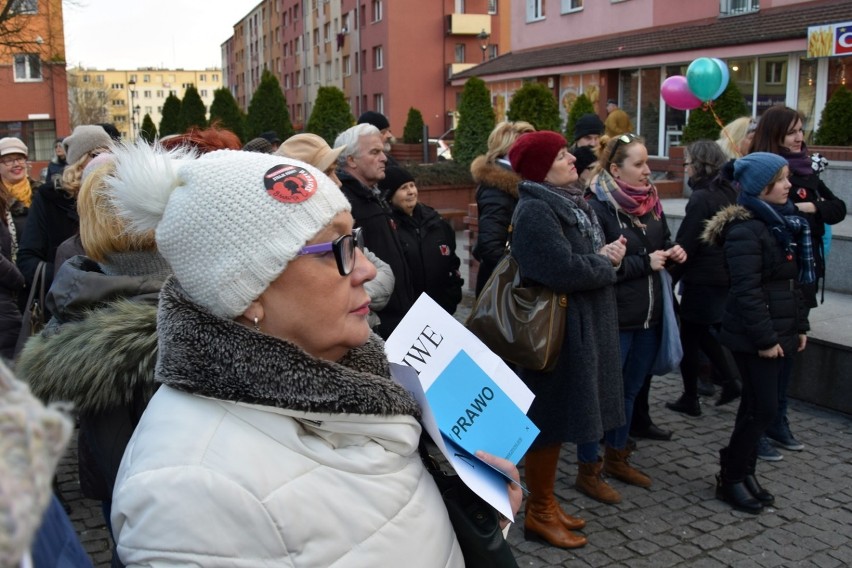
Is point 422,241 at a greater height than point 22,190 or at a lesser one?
lesser

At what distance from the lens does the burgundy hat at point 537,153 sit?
13.3ft

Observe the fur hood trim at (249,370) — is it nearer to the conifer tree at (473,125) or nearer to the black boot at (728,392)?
the black boot at (728,392)

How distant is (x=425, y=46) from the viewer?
48812 mm

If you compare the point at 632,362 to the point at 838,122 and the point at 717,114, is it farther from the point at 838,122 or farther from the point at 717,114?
the point at 717,114

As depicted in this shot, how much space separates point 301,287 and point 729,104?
51.6ft

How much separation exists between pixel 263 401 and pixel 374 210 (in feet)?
10.3

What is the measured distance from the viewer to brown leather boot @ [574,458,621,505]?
4.57 metres

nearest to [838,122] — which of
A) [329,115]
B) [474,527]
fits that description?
[474,527]

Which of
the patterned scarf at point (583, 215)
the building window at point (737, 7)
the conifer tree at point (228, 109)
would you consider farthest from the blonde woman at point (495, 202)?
the conifer tree at point (228, 109)

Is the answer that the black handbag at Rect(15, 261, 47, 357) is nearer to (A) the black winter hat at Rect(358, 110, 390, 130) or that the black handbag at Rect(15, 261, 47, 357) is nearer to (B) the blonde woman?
(B) the blonde woman

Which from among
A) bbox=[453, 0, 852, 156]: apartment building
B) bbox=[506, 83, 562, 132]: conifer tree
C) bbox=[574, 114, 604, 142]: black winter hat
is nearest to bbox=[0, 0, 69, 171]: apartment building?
bbox=[453, 0, 852, 156]: apartment building

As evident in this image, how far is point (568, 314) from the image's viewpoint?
3982 millimetres

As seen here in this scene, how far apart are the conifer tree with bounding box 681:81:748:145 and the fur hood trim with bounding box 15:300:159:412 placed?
15.1 meters

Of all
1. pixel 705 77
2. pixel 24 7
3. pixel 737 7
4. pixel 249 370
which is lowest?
pixel 249 370
